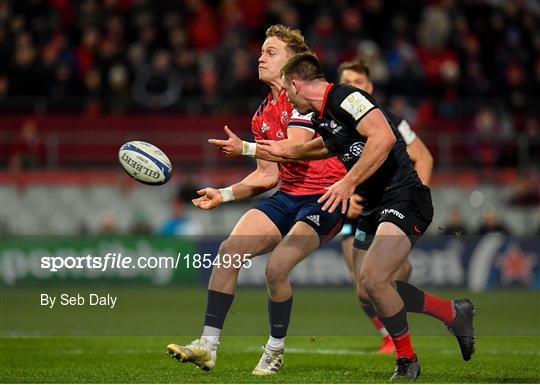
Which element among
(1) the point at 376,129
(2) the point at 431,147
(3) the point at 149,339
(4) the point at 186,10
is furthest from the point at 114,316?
(4) the point at 186,10

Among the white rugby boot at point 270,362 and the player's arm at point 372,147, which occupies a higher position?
the player's arm at point 372,147

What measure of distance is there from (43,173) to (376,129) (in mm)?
12722

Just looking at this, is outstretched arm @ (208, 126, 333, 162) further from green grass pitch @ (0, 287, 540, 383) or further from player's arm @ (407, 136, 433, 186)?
player's arm @ (407, 136, 433, 186)

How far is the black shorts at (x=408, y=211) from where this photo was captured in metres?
8.64

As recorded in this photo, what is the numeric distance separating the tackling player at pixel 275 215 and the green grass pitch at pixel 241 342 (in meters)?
0.39

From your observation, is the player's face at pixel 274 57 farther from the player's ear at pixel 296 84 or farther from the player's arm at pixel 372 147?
the player's arm at pixel 372 147

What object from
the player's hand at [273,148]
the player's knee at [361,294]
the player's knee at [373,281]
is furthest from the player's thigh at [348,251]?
the player's knee at [373,281]

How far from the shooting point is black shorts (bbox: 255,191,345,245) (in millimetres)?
9133

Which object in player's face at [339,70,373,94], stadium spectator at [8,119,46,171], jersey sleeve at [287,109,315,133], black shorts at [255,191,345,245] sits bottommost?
stadium spectator at [8,119,46,171]

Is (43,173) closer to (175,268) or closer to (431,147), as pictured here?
(175,268)

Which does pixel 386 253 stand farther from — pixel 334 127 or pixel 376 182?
pixel 334 127

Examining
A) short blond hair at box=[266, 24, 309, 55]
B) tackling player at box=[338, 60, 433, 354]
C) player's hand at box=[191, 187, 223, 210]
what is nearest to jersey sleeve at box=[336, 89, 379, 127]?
short blond hair at box=[266, 24, 309, 55]

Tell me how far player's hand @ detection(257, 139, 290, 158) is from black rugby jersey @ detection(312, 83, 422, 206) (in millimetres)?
313

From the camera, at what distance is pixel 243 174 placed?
20.0 m
